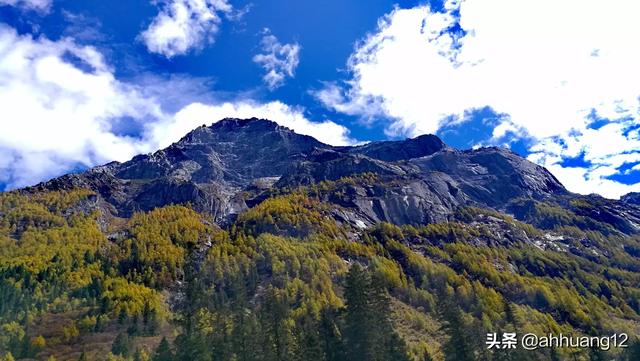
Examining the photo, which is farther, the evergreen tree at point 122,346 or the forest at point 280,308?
the evergreen tree at point 122,346

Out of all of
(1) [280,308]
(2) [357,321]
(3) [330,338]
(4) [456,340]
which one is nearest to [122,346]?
(1) [280,308]

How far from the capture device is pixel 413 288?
172125 mm

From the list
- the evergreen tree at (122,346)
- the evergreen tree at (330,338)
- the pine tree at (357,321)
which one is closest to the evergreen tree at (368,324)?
the pine tree at (357,321)

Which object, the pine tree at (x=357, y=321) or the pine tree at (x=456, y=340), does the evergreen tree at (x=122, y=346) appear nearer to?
the pine tree at (x=357, y=321)

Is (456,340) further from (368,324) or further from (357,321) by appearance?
(357,321)

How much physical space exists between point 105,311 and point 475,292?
406ft

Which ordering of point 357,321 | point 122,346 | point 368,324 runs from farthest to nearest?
point 122,346
point 357,321
point 368,324

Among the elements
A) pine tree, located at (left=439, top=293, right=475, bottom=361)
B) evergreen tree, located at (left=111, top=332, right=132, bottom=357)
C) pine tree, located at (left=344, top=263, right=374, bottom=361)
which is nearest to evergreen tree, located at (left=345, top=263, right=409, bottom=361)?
pine tree, located at (left=344, top=263, right=374, bottom=361)

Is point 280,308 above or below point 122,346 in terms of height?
above

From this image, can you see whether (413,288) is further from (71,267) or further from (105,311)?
(71,267)

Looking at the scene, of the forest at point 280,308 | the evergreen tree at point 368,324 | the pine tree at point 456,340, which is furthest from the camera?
the forest at point 280,308

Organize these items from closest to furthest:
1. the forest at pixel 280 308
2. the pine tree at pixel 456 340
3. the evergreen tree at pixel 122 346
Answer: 1. the pine tree at pixel 456 340
2. the forest at pixel 280 308
3. the evergreen tree at pixel 122 346

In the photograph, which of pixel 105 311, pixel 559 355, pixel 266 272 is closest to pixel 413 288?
pixel 266 272

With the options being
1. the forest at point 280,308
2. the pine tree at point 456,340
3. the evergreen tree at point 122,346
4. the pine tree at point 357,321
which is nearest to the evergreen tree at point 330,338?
the forest at point 280,308
